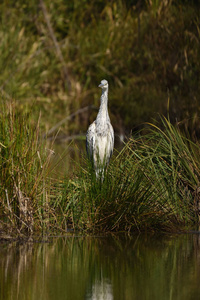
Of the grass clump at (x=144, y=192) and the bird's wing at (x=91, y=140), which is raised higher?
the bird's wing at (x=91, y=140)

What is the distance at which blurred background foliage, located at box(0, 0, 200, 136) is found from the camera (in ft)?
47.1

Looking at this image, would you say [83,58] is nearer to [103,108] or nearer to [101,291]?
[103,108]

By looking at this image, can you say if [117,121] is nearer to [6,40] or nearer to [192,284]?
[6,40]

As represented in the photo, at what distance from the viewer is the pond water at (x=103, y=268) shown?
4363 mm

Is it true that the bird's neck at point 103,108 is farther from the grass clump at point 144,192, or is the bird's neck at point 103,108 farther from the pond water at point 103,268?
the pond water at point 103,268

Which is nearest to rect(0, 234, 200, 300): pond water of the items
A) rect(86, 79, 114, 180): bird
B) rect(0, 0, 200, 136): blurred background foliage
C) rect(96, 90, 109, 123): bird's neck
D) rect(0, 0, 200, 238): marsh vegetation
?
rect(0, 0, 200, 238): marsh vegetation

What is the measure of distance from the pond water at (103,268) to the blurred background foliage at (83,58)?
7541mm

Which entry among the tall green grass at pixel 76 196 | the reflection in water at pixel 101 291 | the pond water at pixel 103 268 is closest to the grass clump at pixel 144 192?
the tall green grass at pixel 76 196

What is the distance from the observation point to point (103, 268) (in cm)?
506

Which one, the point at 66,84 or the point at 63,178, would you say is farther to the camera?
the point at 66,84

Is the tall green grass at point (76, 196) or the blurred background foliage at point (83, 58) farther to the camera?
the blurred background foliage at point (83, 58)

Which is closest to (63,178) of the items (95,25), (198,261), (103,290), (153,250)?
(153,250)

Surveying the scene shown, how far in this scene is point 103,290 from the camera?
444 centimetres

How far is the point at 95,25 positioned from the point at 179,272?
1432 cm
